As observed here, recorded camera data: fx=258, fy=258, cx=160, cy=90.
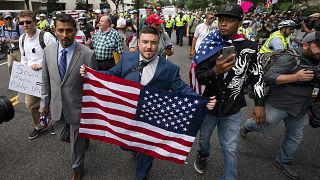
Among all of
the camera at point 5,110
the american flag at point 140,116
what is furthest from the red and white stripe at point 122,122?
the camera at point 5,110

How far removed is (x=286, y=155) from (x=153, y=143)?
188cm

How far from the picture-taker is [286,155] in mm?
3436

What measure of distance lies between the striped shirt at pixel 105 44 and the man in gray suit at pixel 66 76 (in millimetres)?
2042

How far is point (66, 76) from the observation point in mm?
2826

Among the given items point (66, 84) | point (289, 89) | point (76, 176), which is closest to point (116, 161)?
point (76, 176)

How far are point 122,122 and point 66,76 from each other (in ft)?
2.61

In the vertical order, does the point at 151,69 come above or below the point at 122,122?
above

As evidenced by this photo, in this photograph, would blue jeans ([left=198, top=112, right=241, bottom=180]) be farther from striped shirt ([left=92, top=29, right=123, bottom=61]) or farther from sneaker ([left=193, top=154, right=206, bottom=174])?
striped shirt ([left=92, top=29, right=123, bottom=61])

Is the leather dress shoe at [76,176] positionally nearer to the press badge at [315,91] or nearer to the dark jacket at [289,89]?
the dark jacket at [289,89]

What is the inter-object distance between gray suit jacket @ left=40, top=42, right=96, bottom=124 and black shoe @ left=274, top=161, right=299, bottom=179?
2740 millimetres

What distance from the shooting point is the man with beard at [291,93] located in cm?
292

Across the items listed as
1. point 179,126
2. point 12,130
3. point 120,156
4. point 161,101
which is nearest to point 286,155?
point 179,126

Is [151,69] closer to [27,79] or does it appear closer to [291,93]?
[291,93]

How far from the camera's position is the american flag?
263 cm
